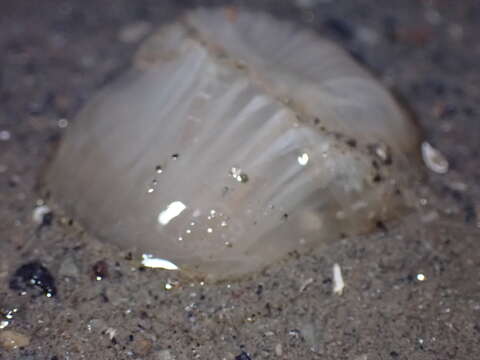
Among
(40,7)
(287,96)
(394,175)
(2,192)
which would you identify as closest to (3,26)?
(40,7)

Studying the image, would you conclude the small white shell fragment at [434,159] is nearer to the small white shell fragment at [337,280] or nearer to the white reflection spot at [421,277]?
the white reflection spot at [421,277]

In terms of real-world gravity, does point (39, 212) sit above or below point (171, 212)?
below

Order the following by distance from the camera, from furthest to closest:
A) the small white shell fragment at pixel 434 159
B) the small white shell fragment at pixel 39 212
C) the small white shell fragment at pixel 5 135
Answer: the small white shell fragment at pixel 5 135, the small white shell fragment at pixel 434 159, the small white shell fragment at pixel 39 212

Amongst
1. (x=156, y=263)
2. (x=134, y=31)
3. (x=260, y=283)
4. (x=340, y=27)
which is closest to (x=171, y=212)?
(x=156, y=263)

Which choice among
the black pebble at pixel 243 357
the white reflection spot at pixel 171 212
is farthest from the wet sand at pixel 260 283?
the white reflection spot at pixel 171 212

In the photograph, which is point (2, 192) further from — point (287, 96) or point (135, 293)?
point (287, 96)

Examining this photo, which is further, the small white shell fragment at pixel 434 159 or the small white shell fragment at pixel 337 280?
the small white shell fragment at pixel 434 159

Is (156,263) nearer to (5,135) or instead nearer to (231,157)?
(231,157)
